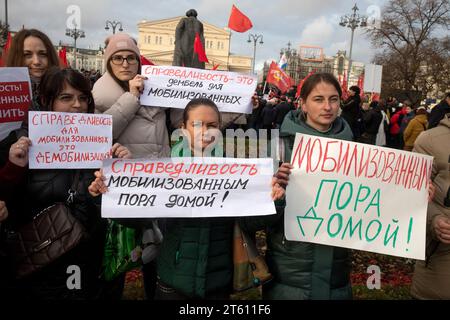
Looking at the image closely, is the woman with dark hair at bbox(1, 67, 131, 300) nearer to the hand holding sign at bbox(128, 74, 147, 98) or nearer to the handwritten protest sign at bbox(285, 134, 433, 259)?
the hand holding sign at bbox(128, 74, 147, 98)

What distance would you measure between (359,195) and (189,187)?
1.04 m

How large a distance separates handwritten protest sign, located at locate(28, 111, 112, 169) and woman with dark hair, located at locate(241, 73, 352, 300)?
103 centimetres

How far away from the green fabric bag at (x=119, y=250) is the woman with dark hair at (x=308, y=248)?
2.28ft

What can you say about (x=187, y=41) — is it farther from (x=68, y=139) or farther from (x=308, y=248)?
(x=308, y=248)

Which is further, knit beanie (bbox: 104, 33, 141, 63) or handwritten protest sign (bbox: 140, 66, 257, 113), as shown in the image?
handwritten protest sign (bbox: 140, 66, 257, 113)

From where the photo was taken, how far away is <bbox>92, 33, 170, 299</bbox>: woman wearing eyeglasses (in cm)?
311

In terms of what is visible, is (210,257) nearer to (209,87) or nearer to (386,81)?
(209,87)

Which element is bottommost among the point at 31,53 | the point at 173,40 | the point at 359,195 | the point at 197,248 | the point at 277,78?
the point at 197,248

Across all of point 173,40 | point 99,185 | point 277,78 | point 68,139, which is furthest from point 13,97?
point 173,40

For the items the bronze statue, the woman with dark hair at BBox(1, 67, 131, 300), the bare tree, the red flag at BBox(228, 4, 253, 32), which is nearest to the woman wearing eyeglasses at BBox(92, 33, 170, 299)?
the woman with dark hair at BBox(1, 67, 131, 300)

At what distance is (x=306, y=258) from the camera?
7.88 feet

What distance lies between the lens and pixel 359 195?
250 centimetres

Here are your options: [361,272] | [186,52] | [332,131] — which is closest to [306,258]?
[332,131]
